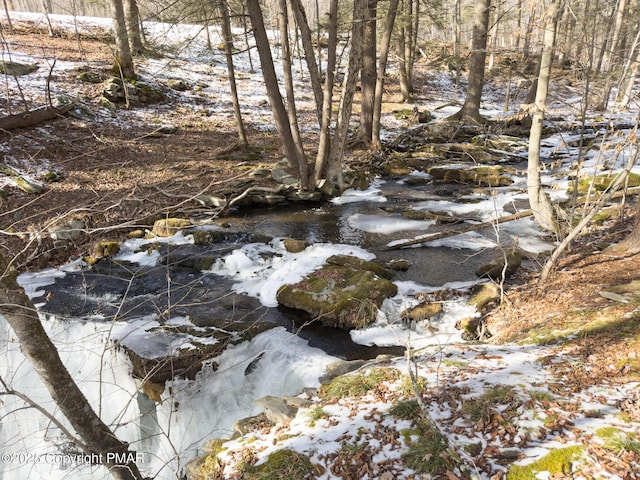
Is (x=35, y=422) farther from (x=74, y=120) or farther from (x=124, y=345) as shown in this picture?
(x=74, y=120)

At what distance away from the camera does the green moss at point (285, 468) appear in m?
3.09

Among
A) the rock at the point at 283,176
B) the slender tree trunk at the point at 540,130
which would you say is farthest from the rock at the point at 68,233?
the slender tree trunk at the point at 540,130

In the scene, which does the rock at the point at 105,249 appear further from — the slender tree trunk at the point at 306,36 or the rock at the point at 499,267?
the rock at the point at 499,267

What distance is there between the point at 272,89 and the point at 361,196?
431 cm

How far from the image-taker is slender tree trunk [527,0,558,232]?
639 cm

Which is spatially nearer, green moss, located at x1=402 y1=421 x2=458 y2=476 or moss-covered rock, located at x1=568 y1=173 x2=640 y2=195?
green moss, located at x1=402 y1=421 x2=458 y2=476

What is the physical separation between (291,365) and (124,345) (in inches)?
105

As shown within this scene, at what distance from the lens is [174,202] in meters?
10.3

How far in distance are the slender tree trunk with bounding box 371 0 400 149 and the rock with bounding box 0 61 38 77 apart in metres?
14.7

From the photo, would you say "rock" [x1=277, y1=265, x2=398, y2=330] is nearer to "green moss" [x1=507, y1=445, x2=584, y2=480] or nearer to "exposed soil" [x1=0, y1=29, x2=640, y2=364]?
"exposed soil" [x1=0, y1=29, x2=640, y2=364]

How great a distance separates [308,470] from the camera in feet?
10.2

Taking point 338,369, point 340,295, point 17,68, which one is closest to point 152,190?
point 340,295

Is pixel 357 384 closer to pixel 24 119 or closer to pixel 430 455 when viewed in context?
pixel 430 455

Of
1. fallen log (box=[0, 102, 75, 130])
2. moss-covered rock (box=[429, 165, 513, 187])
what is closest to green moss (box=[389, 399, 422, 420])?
moss-covered rock (box=[429, 165, 513, 187])
